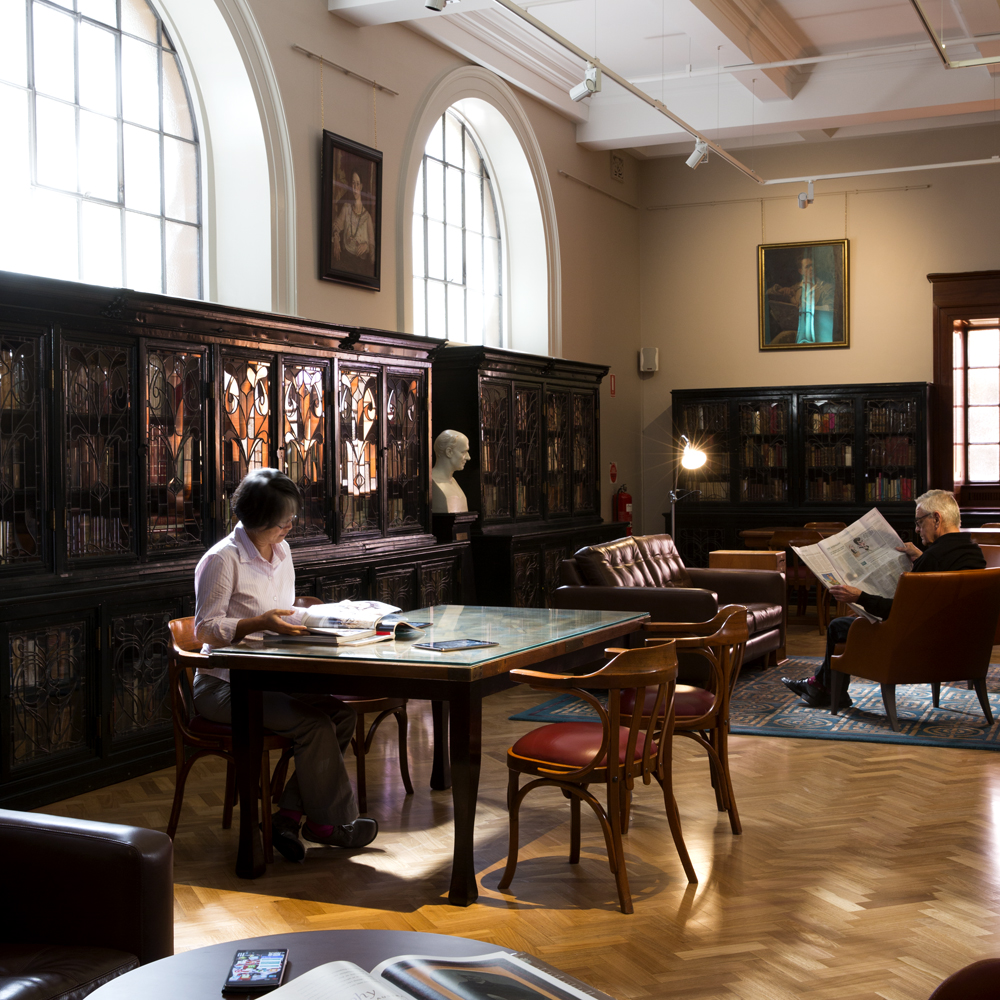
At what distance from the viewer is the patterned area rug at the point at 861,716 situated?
6.34 meters

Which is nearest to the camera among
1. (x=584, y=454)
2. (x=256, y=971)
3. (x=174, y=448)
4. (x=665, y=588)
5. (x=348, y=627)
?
(x=256, y=971)

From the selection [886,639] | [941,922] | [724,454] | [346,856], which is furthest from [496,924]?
[724,454]

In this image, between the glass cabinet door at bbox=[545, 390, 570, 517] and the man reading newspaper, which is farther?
the glass cabinet door at bbox=[545, 390, 570, 517]

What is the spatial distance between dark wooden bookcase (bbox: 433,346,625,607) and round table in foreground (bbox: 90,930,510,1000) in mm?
6663

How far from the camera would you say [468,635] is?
450 cm

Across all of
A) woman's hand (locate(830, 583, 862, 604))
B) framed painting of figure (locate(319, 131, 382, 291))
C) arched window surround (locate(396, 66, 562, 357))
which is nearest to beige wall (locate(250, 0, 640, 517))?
framed painting of figure (locate(319, 131, 382, 291))

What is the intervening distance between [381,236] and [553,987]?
7016 millimetres

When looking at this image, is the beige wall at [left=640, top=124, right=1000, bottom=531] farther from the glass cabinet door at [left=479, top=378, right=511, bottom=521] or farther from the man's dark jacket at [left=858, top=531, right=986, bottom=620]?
the man's dark jacket at [left=858, top=531, right=986, bottom=620]

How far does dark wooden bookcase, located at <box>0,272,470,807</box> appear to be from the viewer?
16.7 ft

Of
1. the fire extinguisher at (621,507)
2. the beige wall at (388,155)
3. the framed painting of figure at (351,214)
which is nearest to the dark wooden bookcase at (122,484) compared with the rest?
the framed painting of figure at (351,214)

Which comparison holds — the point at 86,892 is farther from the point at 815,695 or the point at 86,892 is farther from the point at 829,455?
the point at 829,455

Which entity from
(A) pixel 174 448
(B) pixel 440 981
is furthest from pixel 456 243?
(B) pixel 440 981

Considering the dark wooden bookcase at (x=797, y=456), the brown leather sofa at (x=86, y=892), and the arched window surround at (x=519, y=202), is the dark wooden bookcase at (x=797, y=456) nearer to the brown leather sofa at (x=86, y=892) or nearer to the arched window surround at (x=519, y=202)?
the arched window surround at (x=519, y=202)

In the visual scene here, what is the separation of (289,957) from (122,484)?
4.01 m
